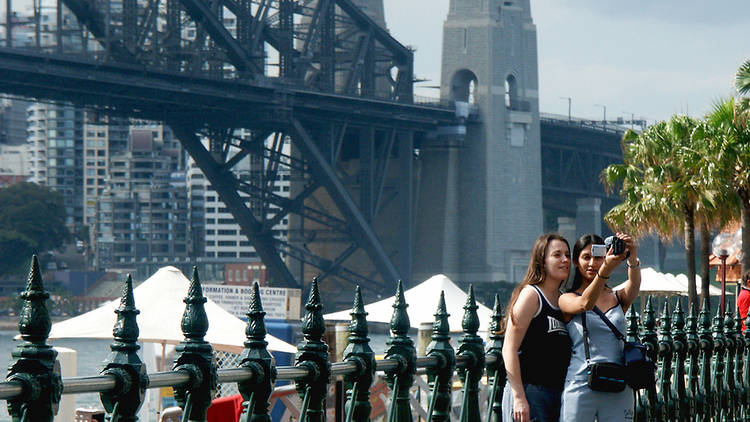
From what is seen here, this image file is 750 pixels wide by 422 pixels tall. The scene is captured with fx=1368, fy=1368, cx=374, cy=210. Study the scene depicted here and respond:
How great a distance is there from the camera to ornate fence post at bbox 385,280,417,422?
4113mm

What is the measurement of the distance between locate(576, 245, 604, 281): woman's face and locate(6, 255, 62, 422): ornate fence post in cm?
234

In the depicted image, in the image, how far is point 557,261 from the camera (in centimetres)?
462

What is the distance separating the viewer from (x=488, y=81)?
69.1m

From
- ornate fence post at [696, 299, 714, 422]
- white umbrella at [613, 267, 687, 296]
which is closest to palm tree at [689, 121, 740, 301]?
white umbrella at [613, 267, 687, 296]

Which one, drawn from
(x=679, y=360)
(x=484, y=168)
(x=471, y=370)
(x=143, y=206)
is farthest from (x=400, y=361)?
(x=143, y=206)

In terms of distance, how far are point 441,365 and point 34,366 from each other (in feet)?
6.21

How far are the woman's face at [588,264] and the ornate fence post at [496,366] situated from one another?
38cm

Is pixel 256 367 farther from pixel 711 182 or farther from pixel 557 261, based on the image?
pixel 711 182

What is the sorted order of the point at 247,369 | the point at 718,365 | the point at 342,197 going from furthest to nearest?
the point at 342,197 < the point at 718,365 < the point at 247,369

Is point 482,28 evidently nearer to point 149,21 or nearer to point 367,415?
point 149,21

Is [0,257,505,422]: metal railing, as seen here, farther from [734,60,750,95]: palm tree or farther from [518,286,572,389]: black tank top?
[734,60,750,95]: palm tree

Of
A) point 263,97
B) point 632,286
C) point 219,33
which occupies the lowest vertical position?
point 632,286

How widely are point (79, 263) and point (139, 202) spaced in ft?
101

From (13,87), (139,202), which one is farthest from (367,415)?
(139,202)
